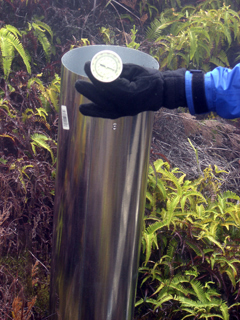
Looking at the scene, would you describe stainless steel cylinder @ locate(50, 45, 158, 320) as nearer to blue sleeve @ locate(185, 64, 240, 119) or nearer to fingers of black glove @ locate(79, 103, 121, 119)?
fingers of black glove @ locate(79, 103, 121, 119)

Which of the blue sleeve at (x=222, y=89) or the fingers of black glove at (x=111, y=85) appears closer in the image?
the fingers of black glove at (x=111, y=85)

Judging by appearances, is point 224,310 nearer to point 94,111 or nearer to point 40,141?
point 94,111

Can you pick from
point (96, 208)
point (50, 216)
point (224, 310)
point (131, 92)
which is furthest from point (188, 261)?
point (131, 92)

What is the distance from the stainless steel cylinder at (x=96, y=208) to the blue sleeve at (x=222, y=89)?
11.0 inches

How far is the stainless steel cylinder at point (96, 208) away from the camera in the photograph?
161 cm

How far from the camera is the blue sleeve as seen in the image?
1676 mm

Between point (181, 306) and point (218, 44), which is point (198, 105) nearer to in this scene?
point (181, 306)

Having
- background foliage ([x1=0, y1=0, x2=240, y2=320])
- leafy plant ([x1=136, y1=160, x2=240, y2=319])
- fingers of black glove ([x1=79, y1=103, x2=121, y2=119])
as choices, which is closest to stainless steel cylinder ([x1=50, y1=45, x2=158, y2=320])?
fingers of black glove ([x1=79, y1=103, x2=121, y2=119])

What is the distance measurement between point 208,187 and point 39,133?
1632 mm

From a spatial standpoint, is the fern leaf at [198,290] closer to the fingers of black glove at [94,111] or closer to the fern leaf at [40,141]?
the fingers of black glove at [94,111]

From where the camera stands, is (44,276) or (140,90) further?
(44,276)

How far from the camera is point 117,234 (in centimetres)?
172

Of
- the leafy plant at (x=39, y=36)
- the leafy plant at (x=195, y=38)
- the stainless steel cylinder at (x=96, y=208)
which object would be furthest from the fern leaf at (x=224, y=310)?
the leafy plant at (x=39, y=36)

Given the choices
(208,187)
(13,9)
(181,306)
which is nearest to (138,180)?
(181,306)
